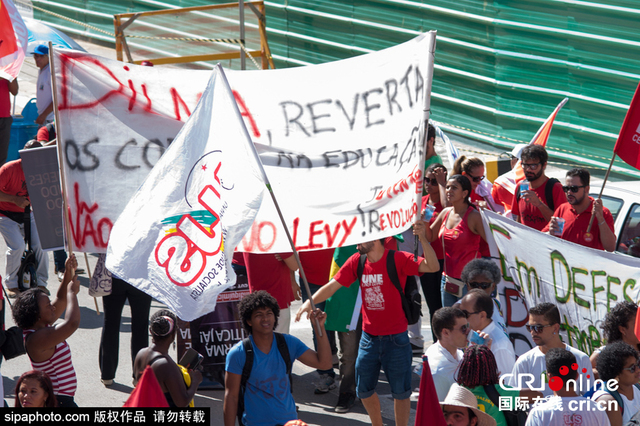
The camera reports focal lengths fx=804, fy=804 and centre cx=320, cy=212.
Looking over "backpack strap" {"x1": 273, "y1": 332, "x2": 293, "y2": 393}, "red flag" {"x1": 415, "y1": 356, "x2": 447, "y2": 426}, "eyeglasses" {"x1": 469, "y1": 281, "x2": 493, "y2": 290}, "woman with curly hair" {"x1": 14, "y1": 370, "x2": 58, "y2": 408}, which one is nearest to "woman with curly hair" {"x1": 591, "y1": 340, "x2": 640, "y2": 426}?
"eyeglasses" {"x1": 469, "y1": 281, "x2": 493, "y2": 290}

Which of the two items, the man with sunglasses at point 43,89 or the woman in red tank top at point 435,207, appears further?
the man with sunglasses at point 43,89

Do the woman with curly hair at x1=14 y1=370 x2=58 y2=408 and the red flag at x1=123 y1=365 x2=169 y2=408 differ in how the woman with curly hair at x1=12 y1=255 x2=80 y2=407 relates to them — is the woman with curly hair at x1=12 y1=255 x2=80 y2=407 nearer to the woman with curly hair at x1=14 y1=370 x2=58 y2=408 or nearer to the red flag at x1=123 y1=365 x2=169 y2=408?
the woman with curly hair at x1=14 y1=370 x2=58 y2=408

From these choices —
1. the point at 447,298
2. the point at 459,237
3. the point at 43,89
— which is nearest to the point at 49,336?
the point at 447,298

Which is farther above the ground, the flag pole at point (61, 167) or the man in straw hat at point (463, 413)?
the flag pole at point (61, 167)

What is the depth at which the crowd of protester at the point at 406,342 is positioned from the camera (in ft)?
15.3

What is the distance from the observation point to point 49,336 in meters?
5.36

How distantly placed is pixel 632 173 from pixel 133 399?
33.2 feet

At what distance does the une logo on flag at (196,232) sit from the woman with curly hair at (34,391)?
37.1 inches

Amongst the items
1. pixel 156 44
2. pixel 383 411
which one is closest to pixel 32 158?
pixel 383 411

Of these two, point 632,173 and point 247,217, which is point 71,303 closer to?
point 247,217

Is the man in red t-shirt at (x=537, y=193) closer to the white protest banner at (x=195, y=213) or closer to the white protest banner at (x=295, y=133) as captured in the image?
the white protest banner at (x=295, y=133)

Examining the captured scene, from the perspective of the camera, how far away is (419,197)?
18.9ft

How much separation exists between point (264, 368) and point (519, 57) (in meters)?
9.49

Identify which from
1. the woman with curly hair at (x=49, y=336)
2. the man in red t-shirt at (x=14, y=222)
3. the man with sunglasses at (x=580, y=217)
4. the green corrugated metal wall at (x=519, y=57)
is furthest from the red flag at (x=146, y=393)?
the green corrugated metal wall at (x=519, y=57)
